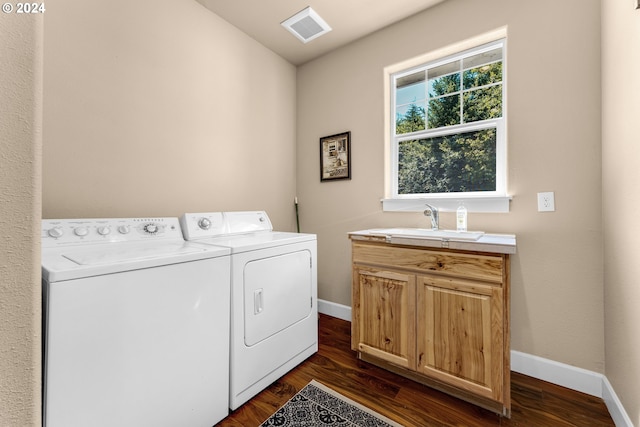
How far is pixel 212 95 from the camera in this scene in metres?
2.19

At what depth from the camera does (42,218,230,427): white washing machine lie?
925 millimetres

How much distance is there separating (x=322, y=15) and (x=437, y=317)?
7.71 feet

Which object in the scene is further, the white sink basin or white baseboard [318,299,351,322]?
white baseboard [318,299,351,322]

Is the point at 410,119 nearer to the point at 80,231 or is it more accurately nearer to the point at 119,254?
the point at 119,254

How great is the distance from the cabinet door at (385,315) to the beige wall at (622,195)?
0.91 m

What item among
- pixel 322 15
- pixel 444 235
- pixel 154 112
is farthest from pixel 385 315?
pixel 322 15

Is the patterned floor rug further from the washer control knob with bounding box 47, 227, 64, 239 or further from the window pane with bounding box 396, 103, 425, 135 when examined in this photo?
the window pane with bounding box 396, 103, 425, 135

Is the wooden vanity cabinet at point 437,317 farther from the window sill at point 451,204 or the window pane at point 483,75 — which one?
the window pane at point 483,75

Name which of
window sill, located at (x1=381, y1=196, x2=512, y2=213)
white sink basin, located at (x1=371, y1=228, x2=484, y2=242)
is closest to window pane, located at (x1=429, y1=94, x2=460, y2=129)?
window sill, located at (x1=381, y1=196, x2=512, y2=213)

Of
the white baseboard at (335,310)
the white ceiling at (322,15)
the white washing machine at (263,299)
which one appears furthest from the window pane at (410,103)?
the white baseboard at (335,310)

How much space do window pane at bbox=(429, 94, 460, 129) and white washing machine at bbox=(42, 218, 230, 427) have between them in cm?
189

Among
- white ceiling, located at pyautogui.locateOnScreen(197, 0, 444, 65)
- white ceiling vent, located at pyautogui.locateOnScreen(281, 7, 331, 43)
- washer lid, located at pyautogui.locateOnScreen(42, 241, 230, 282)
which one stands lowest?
washer lid, located at pyautogui.locateOnScreen(42, 241, 230, 282)

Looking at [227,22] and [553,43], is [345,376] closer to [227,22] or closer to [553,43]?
[553,43]

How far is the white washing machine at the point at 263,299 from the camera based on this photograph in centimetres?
146
